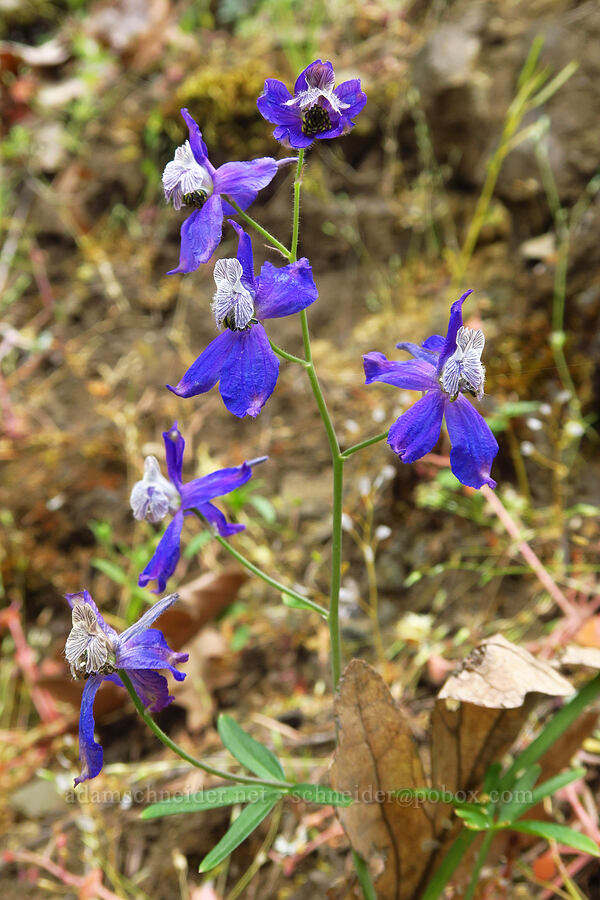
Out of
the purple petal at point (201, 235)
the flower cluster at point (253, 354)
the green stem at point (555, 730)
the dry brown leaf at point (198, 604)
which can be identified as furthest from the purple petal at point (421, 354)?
the dry brown leaf at point (198, 604)

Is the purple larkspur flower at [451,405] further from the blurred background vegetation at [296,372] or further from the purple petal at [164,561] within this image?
the blurred background vegetation at [296,372]

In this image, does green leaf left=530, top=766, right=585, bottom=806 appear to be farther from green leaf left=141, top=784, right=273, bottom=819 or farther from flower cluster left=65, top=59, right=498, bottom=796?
flower cluster left=65, top=59, right=498, bottom=796

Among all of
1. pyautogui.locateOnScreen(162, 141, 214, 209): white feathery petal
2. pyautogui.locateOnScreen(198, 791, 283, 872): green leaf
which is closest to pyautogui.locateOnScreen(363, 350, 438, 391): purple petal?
pyautogui.locateOnScreen(162, 141, 214, 209): white feathery petal

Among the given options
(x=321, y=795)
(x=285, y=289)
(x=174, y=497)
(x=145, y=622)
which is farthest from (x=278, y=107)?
(x=321, y=795)

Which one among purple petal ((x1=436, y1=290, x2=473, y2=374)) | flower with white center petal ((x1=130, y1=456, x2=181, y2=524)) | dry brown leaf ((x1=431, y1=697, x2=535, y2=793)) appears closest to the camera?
purple petal ((x1=436, y1=290, x2=473, y2=374))

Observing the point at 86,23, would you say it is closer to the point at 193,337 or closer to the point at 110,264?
the point at 110,264

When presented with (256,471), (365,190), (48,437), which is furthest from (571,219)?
(48,437)
